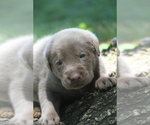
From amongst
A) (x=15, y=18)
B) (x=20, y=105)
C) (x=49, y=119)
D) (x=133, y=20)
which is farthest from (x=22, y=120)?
(x=15, y=18)

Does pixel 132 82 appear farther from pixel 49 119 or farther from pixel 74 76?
pixel 49 119

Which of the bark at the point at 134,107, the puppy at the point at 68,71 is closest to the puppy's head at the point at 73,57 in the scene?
the puppy at the point at 68,71

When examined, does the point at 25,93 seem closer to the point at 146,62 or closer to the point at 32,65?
the point at 32,65

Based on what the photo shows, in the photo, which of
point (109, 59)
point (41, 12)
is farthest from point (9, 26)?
point (109, 59)

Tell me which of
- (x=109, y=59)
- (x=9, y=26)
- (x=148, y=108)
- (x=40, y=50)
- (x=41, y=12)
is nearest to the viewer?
(x=148, y=108)

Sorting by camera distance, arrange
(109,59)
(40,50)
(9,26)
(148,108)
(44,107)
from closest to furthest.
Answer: (148,108) → (44,107) → (109,59) → (40,50) → (9,26)

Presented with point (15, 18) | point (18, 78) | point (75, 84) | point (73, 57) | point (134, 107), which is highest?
point (73, 57)
